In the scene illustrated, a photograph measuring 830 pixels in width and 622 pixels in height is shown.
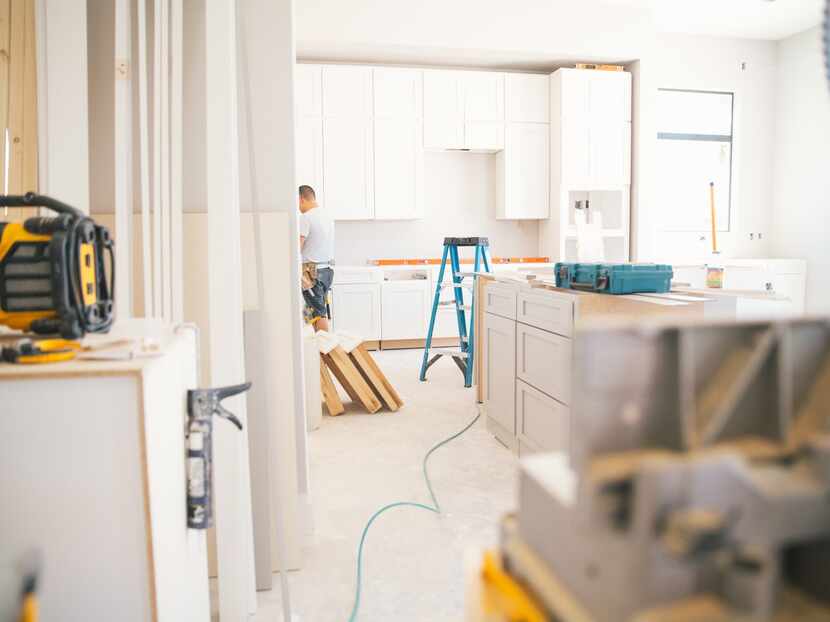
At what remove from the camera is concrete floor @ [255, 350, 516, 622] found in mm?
1785

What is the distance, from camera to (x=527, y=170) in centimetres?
619

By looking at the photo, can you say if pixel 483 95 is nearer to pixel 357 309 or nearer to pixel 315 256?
pixel 357 309

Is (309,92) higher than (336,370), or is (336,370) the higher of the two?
(309,92)

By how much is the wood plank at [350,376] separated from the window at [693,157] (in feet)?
14.6

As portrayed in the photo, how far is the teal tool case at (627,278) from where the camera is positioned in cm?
232

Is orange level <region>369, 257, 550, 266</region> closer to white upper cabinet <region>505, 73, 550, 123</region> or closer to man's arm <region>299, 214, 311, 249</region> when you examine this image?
white upper cabinet <region>505, 73, 550, 123</region>

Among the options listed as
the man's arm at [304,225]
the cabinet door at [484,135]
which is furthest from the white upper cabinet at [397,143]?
the man's arm at [304,225]

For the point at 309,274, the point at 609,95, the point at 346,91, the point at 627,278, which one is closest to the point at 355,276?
the point at 309,274

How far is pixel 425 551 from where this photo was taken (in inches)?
81.3

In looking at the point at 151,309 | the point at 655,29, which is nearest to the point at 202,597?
the point at 151,309

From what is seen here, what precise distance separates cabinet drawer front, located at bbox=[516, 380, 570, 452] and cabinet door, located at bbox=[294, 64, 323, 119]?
13.3ft

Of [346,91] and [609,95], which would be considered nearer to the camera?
[346,91]

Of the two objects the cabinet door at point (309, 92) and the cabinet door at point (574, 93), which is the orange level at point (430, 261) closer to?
the cabinet door at point (574, 93)

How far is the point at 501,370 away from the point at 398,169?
345 cm
